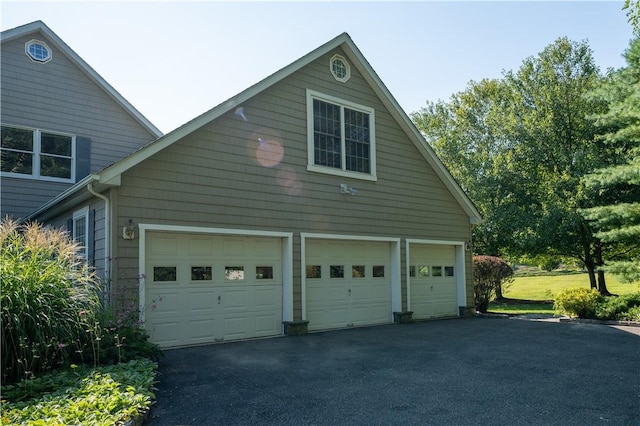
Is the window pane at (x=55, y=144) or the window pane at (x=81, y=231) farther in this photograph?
the window pane at (x=55, y=144)

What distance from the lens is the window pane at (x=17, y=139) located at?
1264 cm

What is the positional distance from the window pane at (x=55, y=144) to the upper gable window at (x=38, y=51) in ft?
6.99

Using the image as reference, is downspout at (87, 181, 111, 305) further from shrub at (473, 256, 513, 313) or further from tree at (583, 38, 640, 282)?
tree at (583, 38, 640, 282)

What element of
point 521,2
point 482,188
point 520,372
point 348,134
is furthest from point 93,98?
point 482,188

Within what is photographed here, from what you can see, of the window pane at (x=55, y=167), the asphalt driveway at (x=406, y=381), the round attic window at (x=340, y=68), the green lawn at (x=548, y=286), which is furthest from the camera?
the green lawn at (x=548, y=286)

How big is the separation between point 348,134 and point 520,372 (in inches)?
287

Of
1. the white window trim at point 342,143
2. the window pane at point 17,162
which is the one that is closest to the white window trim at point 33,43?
the window pane at point 17,162

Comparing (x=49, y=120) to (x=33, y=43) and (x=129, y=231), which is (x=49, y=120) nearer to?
(x=33, y=43)

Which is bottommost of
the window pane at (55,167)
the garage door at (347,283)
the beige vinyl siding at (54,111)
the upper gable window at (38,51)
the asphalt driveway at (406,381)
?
the asphalt driveway at (406,381)

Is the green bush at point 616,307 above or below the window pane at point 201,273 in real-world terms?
below

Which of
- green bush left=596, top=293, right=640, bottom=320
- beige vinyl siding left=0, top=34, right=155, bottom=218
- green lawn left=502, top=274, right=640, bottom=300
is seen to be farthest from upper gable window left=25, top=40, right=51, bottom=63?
green lawn left=502, top=274, right=640, bottom=300

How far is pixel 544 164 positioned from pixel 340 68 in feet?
43.5

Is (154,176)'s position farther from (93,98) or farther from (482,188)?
(482,188)

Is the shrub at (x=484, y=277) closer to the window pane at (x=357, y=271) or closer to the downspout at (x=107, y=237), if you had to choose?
the window pane at (x=357, y=271)
